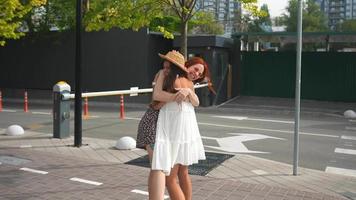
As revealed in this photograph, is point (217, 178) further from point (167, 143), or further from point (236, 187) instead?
point (167, 143)

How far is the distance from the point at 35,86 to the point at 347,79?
51.3 feet

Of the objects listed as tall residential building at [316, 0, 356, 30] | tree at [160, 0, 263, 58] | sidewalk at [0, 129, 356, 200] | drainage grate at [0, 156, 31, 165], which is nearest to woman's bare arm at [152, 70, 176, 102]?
sidewalk at [0, 129, 356, 200]

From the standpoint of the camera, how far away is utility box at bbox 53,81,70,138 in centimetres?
1048

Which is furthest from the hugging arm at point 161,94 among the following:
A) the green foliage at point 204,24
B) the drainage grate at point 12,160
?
the green foliage at point 204,24

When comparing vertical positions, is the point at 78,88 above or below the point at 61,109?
above

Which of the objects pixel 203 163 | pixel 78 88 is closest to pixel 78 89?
Result: pixel 78 88

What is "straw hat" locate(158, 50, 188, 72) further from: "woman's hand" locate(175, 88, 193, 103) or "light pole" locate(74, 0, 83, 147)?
"light pole" locate(74, 0, 83, 147)

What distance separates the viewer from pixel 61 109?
34.4 ft

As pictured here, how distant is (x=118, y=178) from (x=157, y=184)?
7.23ft

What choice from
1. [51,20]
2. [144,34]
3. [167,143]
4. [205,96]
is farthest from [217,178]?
[51,20]

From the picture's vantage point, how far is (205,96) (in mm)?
20734

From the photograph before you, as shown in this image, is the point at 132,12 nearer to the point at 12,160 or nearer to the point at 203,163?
the point at 203,163

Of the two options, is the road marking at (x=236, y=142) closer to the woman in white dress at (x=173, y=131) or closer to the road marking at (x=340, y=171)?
the road marking at (x=340, y=171)

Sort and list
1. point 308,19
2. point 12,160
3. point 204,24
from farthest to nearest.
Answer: point 308,19
point 204,24
point 12,160
